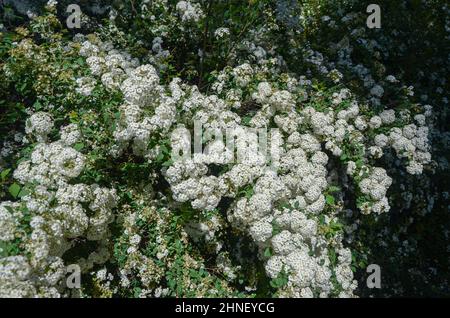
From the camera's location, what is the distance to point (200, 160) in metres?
3.54

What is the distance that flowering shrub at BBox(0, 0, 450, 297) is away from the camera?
129 inches

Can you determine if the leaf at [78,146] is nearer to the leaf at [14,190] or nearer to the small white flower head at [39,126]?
the small white flower head at [39,126]

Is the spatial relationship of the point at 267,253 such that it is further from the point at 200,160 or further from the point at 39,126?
the point at 39,126

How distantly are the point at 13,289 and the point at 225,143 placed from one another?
203 centimetres

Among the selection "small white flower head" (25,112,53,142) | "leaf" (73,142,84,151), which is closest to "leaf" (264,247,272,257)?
"leaf" (73,142,84,151)

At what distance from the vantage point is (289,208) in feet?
12.1

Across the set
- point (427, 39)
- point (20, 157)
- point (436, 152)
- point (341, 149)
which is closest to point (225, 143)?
point (341, 149)

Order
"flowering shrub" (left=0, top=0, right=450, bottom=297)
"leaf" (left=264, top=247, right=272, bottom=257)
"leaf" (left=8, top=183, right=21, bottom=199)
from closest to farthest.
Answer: "leaf" (left=8, top=183, right=21, bottom=199), "flowering shrub" (left=0, top=0, right=450, bottom=297), "leaf" (left=264, top=247, right=272, bottom=257)

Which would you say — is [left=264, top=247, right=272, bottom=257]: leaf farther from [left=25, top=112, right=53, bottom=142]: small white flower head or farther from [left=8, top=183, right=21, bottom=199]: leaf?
[left=25, top=112, right=53, bottom=142]: small white flower head

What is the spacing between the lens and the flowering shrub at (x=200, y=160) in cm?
329

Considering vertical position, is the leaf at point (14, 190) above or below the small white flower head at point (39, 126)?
below

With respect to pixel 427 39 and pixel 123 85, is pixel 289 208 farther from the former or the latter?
pixel 427 39

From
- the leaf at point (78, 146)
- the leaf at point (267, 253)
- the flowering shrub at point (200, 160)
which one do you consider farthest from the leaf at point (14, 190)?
the leaf at point (267, 253)

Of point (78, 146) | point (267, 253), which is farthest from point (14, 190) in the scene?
point (267, 253)
